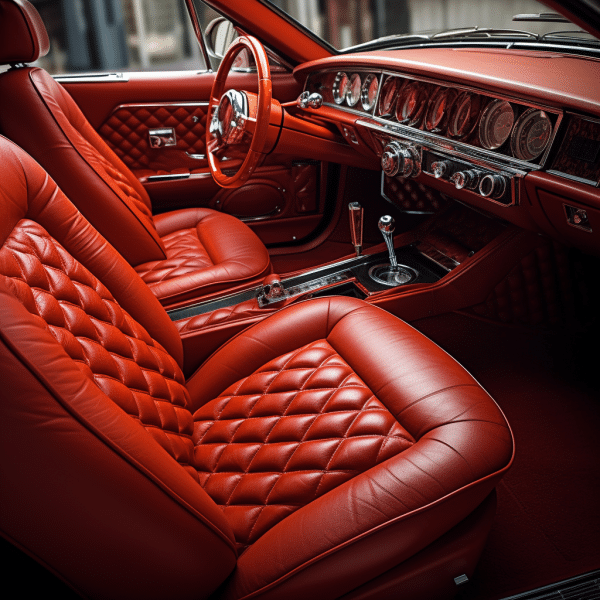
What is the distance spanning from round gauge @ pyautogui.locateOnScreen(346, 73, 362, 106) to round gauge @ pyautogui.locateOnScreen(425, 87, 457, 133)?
452mm

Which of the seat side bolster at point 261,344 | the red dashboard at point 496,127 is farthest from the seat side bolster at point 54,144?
the red dashboard at point 496,127

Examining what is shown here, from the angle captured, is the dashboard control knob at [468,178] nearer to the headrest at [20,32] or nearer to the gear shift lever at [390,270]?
the gear shift lever at [390,270]

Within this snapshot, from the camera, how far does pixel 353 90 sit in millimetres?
1901

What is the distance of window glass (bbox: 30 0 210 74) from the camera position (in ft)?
7.89

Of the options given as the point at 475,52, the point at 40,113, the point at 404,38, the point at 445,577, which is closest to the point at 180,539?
the point at 445,577

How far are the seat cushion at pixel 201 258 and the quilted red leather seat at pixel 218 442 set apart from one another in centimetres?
33

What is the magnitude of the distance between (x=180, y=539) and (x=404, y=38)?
1.94m

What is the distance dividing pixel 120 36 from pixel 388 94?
1.95m

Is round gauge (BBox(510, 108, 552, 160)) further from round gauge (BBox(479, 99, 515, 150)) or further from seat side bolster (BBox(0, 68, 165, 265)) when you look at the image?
seat side bolster (BBox(0, 68, 165, 265))

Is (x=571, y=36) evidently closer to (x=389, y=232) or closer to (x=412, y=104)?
(x=412, y=104)

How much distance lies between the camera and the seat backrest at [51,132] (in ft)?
4.23

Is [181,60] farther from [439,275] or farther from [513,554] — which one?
[513,554]

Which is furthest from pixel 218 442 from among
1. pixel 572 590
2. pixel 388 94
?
pixel 388 94

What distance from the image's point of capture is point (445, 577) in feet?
2.50
